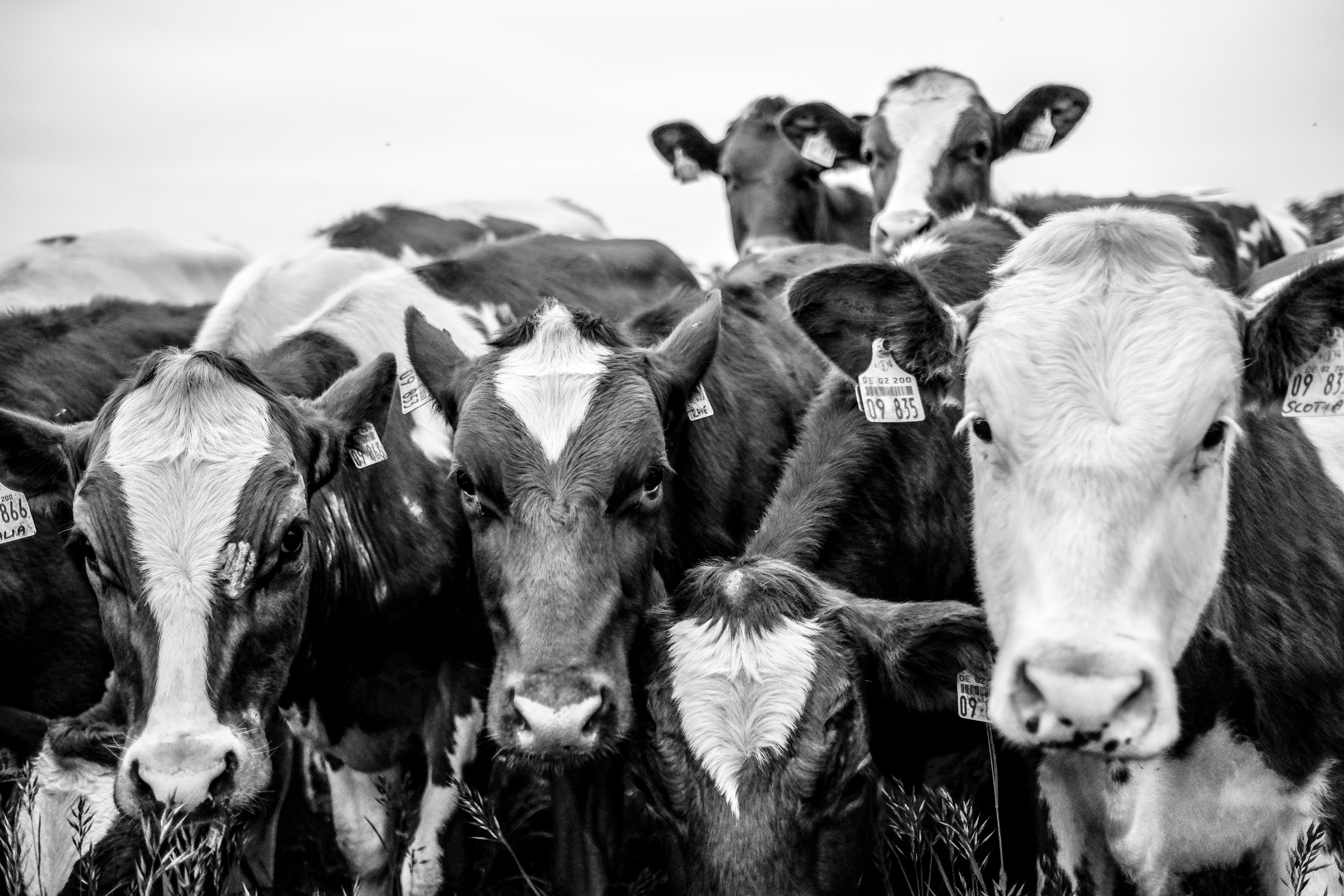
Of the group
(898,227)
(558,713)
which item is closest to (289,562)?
(558,713)

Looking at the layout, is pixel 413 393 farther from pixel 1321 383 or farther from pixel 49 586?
pixel 1321 383

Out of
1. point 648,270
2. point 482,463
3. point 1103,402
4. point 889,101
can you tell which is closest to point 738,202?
point 889,101

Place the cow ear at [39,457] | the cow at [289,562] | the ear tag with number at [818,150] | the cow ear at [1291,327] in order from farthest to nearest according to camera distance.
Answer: the ear tag with number at [818,150]
the cow ear at [39,457]
the cow at [289,562]
the cow ear at [1291,327]

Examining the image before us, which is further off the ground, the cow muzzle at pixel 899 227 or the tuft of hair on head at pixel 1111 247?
the tuft of hair on head at pixel 1111 247

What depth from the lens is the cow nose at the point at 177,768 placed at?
3.37m

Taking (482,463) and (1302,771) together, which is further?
(482,463)

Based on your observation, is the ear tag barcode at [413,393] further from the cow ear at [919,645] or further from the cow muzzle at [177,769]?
the cow ear at [919,645]

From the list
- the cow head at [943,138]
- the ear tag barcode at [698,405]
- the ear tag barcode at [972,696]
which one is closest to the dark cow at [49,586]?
the ear tag barcode at [698,405]

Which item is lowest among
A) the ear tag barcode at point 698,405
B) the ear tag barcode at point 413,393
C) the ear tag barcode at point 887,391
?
the ear tag barcode at point 413,393

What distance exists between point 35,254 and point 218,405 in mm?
5547

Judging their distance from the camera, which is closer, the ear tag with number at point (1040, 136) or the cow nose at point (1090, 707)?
the cow nose at point (1090, 707)

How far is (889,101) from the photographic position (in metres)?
8.23

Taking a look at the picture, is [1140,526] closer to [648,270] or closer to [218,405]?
[218,405]

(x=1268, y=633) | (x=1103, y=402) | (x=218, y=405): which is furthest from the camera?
(x=218, y=405)
